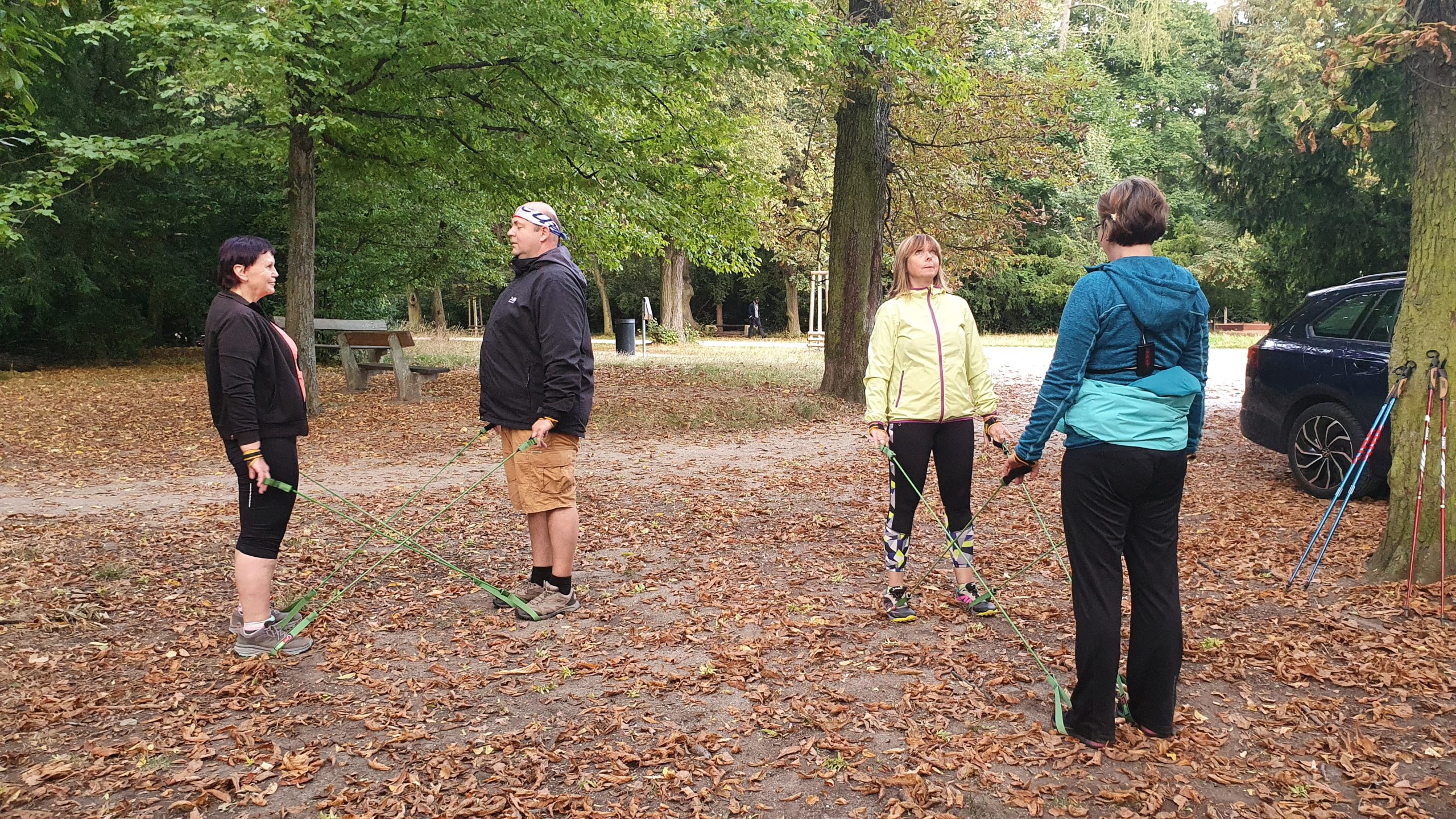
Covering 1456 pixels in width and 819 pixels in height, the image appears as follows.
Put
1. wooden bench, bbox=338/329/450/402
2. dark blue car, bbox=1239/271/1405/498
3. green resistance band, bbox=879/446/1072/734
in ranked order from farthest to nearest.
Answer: wooden bench, bbox=338/329/450/402
dark blue car, bbox=1239/271/1405/498
green resistance band, bbox=879/446/1072/734

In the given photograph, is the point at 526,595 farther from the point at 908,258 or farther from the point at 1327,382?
the point at 1327,382

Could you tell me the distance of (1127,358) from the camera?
11.2 ft

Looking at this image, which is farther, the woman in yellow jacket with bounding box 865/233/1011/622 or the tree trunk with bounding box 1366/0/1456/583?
the tree trunk with bounding box 1366/0/1456/583

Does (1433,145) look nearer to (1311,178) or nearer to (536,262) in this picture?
(536,262)

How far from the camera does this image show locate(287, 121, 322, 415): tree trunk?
1227 centimetres

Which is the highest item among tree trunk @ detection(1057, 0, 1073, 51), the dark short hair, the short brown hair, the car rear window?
tree trunk @ detection(1057, 0, 1073, 51)

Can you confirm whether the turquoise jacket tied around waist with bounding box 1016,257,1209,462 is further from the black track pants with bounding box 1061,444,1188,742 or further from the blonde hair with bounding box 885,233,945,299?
the blonde hair with bounding box 885,233,945,299

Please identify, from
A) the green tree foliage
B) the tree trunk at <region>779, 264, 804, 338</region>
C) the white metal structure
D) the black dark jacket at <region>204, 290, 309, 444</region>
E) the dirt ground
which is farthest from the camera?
the tree trunk at <region>779, 264, 804, 338</region>

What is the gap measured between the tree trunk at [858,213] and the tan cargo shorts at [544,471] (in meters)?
8.60

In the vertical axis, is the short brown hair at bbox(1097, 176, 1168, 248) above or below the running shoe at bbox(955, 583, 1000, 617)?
above

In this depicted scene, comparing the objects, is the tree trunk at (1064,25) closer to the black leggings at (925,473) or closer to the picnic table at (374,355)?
the picnic table at (374,355)

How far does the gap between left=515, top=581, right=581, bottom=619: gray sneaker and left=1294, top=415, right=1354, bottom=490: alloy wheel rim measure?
5855 millimetres

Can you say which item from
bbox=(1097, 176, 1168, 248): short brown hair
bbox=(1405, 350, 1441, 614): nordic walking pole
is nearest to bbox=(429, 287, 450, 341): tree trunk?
bbox=(1405, 350, 1441, 614): nordic walking pole

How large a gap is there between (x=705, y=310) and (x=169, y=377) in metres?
31.7
